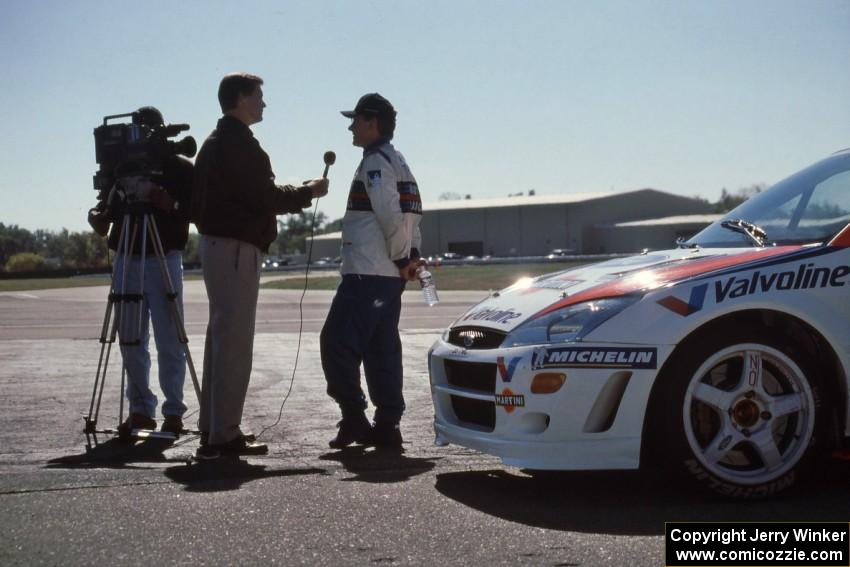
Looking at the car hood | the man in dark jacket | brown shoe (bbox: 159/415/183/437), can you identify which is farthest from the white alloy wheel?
brown shoe (bbox: 159/415/183/437)

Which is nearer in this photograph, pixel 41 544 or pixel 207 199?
pixel 41 544

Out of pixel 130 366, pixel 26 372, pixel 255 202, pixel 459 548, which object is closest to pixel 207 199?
pixel 255 202

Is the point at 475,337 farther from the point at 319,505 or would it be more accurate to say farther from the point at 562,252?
the point at 562,252

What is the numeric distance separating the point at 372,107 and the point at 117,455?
233 cm

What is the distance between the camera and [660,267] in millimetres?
4605

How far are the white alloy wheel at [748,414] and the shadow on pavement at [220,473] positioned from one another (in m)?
1.80

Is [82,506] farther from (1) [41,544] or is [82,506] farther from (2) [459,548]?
(2) [459,548]

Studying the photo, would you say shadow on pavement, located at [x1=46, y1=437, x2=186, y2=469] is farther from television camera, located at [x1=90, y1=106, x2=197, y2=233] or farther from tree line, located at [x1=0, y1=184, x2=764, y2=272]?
tree line, located at [x1=0, y1=184, x2=764, y2=272]

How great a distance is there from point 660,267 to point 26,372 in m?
6.56

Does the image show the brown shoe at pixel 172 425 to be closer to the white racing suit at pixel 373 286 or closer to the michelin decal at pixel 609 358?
the white racing suit at pixel 373 286

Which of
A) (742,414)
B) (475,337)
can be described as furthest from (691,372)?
(475,337)

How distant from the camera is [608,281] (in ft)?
15.0

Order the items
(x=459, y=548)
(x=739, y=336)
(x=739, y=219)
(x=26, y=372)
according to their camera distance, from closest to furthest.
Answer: (x=459, y=548)
(x=739, y=336)
(x=739, y=219)
(x=26, y=372)

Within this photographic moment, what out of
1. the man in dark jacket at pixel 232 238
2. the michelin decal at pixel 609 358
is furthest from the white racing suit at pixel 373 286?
the michelin decal at pixel 609 358
